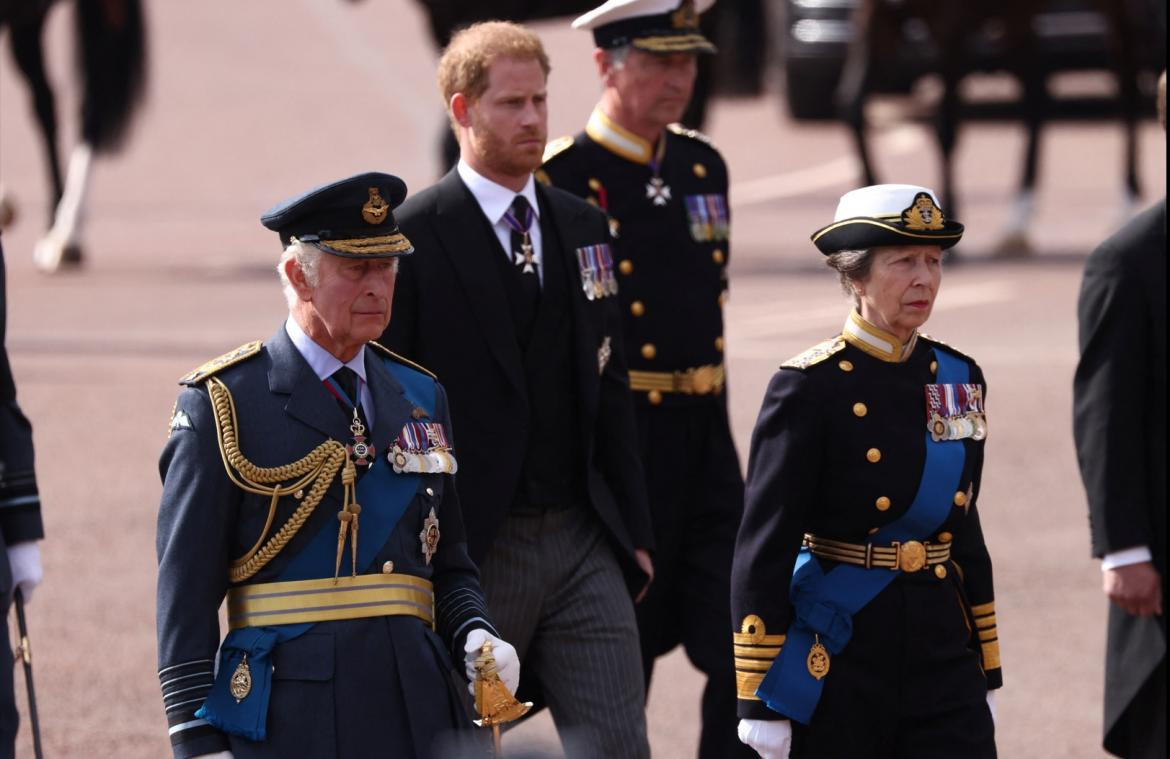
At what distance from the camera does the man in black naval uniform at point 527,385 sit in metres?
5.45

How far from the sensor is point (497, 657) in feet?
14.4

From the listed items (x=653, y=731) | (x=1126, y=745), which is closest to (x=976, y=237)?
(x=653, y=731)

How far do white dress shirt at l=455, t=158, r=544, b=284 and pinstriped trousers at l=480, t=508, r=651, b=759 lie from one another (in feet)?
1.94

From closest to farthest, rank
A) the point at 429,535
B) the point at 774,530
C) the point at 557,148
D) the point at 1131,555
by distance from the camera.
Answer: the point at 429,535 < the point at 774,530 < the point at 1131,555 < the point at 557,148

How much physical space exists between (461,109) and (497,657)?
5.16 feet

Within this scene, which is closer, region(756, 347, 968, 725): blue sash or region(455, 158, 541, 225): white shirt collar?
region(756, 347, 968, 725): blue sash

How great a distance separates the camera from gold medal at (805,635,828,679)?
4.87m

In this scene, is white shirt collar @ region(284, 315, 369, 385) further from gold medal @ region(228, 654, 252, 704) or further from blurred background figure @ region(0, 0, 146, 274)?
blurred background figure @ region(0, 0, 146, 274)

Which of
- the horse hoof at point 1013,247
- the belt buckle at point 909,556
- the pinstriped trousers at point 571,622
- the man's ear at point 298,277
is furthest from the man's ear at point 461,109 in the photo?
the horse hoof at point 1013,247

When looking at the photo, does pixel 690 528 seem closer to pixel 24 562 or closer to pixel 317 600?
pixel 24 562

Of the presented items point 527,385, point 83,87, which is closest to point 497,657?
point 527,385

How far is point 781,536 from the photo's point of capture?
4863mm

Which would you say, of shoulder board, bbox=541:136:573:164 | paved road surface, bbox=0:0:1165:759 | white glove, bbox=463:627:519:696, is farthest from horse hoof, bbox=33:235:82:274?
white glove, bbox=463:627:519:696

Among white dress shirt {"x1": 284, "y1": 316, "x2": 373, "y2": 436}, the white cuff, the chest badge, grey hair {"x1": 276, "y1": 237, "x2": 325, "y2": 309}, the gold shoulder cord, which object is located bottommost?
the white cuff
